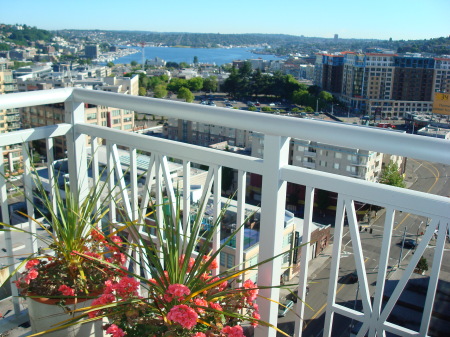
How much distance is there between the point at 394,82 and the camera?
1083 inches

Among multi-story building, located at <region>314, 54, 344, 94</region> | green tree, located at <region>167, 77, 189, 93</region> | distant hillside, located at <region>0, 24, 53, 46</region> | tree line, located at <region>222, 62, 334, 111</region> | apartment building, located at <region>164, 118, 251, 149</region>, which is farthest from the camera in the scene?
distant hillside, located at <region>0, 24, 53, 46</region>

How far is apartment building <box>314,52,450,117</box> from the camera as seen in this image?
84.5 ft

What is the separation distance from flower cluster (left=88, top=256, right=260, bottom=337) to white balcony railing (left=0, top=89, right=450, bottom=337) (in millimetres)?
130

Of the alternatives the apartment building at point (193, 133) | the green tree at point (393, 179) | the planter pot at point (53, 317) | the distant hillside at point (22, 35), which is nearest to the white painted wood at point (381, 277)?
the planter pot at point (53, 317)

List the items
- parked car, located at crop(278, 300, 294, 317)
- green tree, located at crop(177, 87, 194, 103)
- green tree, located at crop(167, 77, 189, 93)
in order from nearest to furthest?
parked car, located at crop(278, 300, 294, 317)
green tree, located at crop(177, 87, 194, 103)
green tree, located at crop(167, 77, 189, 93)

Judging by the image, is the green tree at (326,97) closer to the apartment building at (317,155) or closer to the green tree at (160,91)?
the green tree at (160,91)

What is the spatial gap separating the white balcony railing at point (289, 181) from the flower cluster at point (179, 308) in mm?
130

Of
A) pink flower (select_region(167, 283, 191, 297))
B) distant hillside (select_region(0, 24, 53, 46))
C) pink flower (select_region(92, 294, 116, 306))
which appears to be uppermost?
distant hillside (select_region(0, 24, 53, 46))

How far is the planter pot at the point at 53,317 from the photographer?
970 millimetres

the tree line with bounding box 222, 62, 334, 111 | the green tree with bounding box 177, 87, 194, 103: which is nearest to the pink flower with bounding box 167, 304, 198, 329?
the tree line with bounding box 222, 62, 334, 111

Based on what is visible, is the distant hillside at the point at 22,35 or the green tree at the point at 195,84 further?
the distant hillside at the point at 22,35

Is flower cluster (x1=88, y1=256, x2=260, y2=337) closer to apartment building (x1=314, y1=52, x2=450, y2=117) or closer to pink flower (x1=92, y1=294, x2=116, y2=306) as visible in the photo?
pink flower (x1=92, y1=294, x2=116, y2=306)

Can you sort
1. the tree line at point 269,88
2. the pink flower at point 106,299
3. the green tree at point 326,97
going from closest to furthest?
the pink flower at point 106,299
the green tree at point 326,97
the tree line at point 269,88

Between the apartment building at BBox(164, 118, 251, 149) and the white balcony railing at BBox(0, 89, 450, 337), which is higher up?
the white balcony railing at BBox(0, 89, 450, 337)
